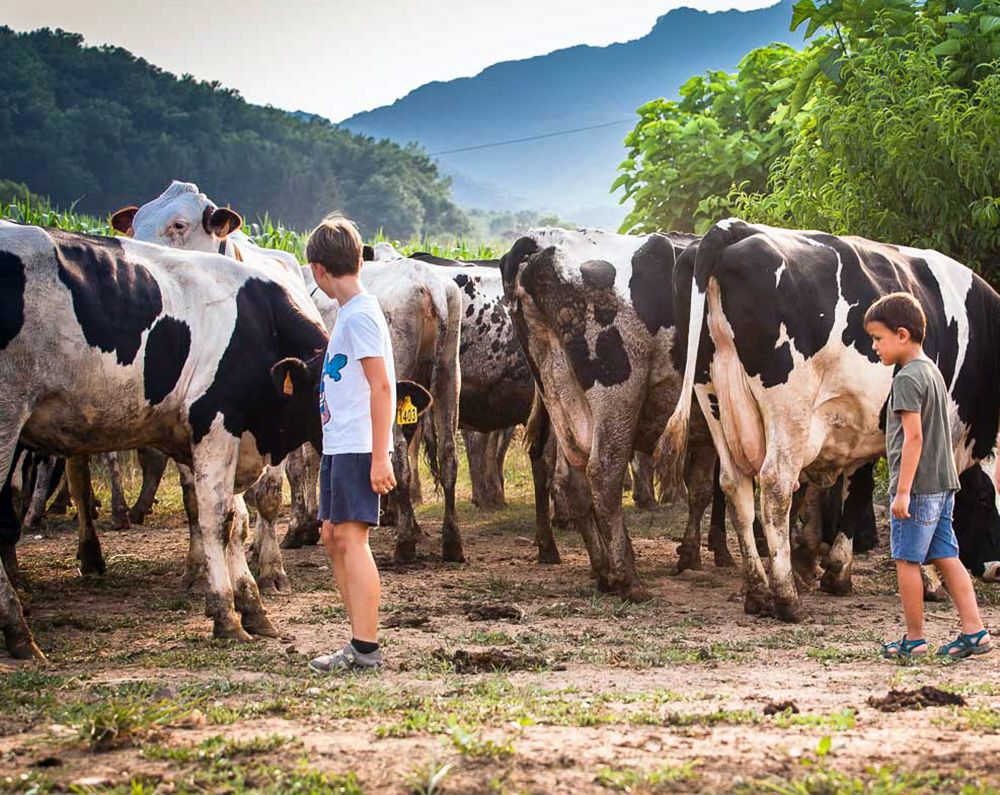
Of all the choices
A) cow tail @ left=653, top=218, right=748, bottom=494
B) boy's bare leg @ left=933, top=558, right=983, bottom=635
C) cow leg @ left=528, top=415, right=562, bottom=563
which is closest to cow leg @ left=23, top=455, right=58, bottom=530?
cow leg @ left=528, top=415, right=562, bottom=563

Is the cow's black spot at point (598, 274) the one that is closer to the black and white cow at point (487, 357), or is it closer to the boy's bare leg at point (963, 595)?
the boy's bare leg at point (963, 595)

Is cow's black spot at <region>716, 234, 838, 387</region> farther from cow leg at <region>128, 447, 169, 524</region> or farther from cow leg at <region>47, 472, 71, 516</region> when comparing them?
cow leg at <region>47, 472, 71, 516</region>

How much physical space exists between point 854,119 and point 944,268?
2.62 metres

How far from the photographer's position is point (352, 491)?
20.1ft

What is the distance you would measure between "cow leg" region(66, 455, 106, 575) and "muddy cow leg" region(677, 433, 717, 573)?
4.63 metres

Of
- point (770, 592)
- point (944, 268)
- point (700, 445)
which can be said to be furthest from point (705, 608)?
point (944, 268)

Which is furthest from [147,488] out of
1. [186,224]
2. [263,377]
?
[263,377]

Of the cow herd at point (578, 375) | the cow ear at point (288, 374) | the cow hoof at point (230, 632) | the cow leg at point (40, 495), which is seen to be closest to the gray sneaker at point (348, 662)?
the cow hoof at point (230, 632)

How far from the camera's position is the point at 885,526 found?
40.4 ft

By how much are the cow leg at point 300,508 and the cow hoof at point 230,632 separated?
15.7 feet

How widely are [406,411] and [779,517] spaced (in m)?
2.49

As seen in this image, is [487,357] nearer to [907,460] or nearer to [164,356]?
[164,356]

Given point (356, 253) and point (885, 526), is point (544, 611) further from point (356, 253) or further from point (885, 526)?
point (885, 526)

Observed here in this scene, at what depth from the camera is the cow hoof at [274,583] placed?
9133 mm
